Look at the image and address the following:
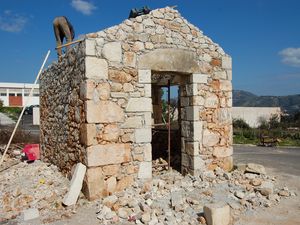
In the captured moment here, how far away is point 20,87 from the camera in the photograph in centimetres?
4350

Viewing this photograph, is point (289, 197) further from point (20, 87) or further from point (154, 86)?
point (20, 87)

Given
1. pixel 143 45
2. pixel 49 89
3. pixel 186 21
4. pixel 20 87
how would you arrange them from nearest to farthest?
pixel 143 45 → pixel 186 21 → pixel 49 89 → pixel 20 87

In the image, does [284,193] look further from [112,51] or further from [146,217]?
[112,51]

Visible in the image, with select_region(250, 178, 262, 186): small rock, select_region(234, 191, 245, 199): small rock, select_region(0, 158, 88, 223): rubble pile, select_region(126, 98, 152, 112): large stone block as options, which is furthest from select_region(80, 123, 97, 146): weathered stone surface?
select_region(250, 178, 262, 186): small rock

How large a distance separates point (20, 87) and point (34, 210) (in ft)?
140

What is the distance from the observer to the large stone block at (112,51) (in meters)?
5.22

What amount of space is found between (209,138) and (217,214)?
2.39 meters

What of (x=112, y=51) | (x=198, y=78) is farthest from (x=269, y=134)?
(x=112, y=51)

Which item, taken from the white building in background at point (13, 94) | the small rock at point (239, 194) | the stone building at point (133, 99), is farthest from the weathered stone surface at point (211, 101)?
the white building in background at point (13, 94)

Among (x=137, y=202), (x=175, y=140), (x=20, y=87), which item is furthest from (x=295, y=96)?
(x=137, y=202)

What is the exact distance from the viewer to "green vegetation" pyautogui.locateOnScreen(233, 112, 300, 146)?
13057mm

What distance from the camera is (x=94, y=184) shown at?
5.06 meters

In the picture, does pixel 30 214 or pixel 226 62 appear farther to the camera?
pixel 226 62

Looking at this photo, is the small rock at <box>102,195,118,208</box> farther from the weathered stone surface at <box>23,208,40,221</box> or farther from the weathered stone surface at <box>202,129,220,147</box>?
the weathered stone surface at <box>202,129,220,147</box>
